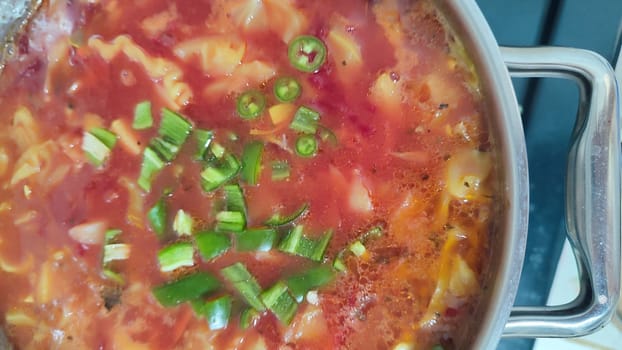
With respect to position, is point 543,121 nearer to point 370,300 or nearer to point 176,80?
point 370,300

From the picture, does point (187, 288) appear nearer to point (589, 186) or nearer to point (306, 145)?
point (306, 145)

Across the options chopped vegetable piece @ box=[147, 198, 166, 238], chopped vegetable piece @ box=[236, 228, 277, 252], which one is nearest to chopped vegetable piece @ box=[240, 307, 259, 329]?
chopped vegetable piece @ box=[236, 228, 277, 252]

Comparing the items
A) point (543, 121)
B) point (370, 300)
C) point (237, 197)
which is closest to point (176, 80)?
point (237, 197)

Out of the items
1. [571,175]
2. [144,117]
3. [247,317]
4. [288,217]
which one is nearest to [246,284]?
[247,317]

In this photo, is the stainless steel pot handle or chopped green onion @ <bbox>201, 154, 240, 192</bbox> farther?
chopped green onion @ <bbox>201, 154, 240, 192</bbox>

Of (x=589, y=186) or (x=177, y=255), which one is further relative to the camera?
(x=177, y=255)

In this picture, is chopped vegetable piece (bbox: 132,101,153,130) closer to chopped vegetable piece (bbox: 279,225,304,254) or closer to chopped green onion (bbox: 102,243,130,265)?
chopped green onion (bbox: 102,243,130,265)
